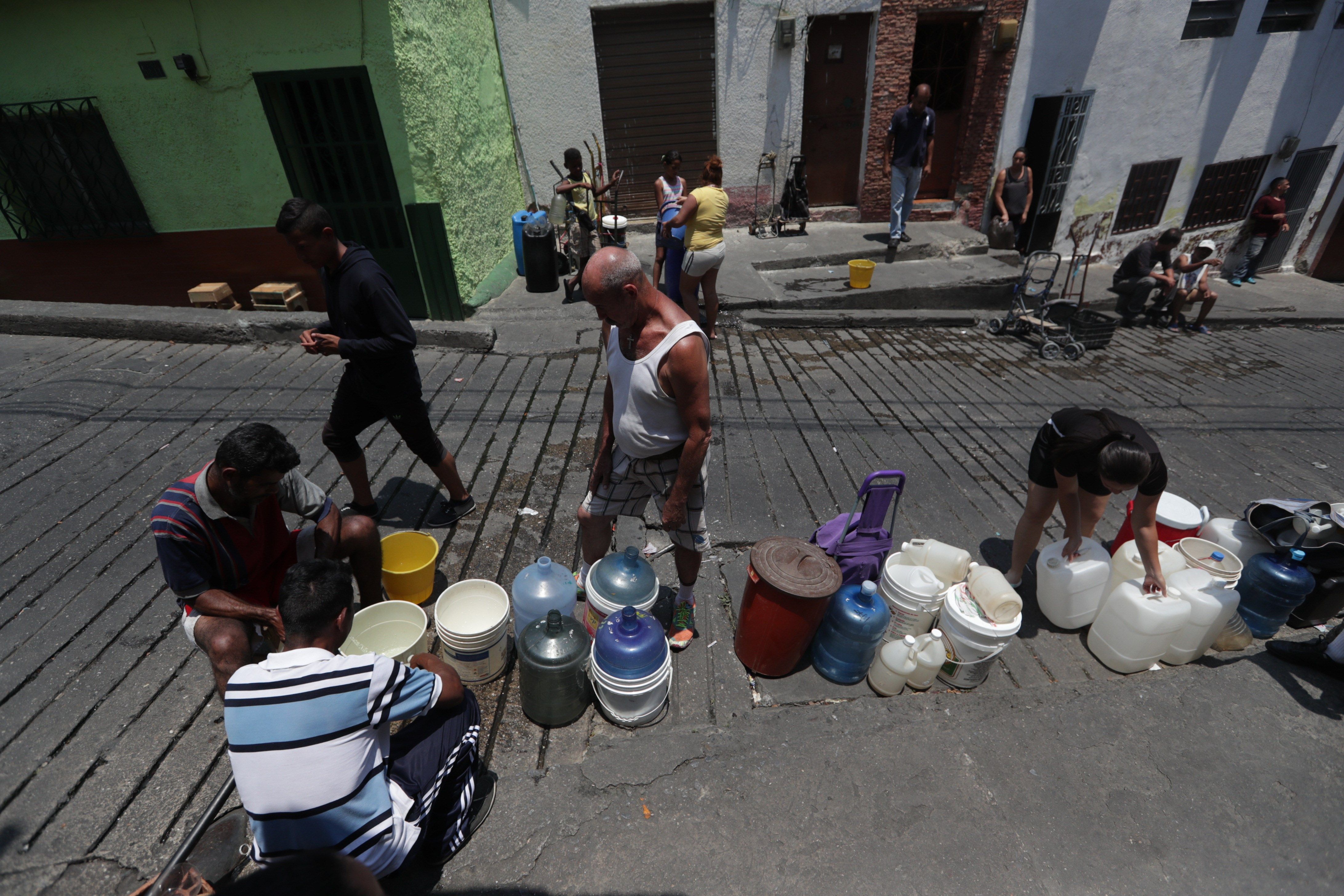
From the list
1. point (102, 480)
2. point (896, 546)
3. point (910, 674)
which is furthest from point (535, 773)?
point (102, 480)

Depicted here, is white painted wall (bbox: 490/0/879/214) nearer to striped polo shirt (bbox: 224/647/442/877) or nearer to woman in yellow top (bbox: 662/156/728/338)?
woman in yellow top (bbox: 662/156/728/338)

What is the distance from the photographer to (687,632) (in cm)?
363

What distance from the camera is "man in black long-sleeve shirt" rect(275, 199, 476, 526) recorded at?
358 cm

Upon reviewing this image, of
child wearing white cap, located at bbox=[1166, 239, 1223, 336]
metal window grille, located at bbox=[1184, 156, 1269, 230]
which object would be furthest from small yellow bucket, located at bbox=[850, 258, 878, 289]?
metal window grille, located at bbox=[1184, 156, 1269, 230]

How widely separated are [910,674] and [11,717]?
15.4 ft

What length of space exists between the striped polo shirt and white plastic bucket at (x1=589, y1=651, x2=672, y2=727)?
3.89 ft

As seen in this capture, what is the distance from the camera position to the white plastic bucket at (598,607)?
11.0 feet

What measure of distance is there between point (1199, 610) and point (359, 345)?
534 centimetres

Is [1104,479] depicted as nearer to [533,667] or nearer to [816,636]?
[816,636]

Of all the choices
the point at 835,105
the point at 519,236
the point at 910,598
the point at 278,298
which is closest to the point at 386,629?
the point at 910,598

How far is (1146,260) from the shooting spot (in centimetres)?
1002

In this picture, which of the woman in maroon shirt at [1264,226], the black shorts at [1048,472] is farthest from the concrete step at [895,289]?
the woman in maroon shirt at [1264,226]

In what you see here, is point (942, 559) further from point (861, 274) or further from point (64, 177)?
point (64, 177)

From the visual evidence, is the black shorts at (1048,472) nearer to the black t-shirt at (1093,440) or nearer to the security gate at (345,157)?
the black t-shirt at (1093,440)
